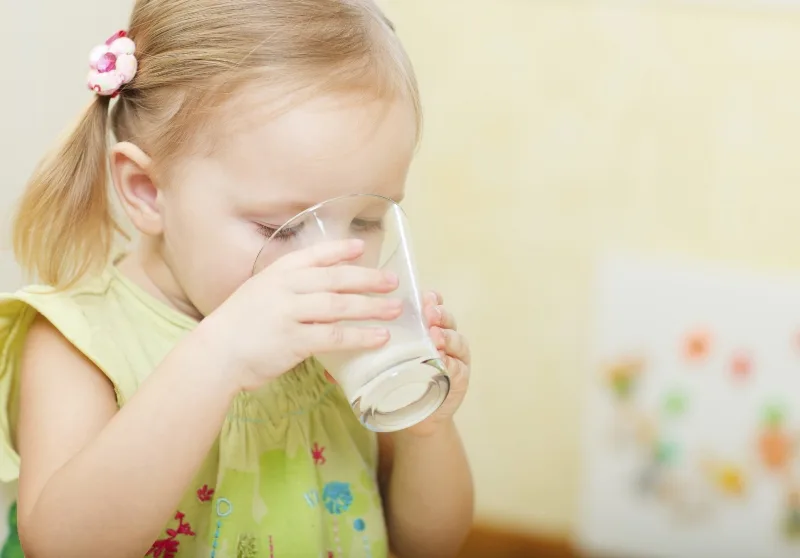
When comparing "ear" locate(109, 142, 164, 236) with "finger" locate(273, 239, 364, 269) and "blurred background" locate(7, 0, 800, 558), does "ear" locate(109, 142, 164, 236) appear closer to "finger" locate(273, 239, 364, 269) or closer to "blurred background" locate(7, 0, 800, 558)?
"finger" locate(273, 239, 364, 269)

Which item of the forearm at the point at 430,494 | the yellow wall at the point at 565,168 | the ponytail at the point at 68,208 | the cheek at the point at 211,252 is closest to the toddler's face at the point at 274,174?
the cheek at the point at 211,252

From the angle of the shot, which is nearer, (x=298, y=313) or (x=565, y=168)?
(x=298, y=313)

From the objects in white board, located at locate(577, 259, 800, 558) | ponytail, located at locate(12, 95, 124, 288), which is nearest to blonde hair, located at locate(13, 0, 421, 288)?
ponytail, located at locate(12, 95, 124, 288)

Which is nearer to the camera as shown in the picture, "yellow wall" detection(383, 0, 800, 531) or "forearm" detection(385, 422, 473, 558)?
"forearm" detection(385, 422, 473, 558)

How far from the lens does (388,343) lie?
0.62 meters

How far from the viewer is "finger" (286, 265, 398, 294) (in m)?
0.62

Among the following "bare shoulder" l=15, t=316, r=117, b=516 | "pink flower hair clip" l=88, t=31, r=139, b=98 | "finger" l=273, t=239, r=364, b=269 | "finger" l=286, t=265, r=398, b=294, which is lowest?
"bare shoulder" l=15, t=316, r=117, b=516

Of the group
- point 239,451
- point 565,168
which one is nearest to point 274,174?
point 239,451

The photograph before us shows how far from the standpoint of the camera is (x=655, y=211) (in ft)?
4.84

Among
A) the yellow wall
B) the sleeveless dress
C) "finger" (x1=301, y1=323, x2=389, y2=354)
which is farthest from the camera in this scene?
the yellow wall

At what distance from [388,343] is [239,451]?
24 cm

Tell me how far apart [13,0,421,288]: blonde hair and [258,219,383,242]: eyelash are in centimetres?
9

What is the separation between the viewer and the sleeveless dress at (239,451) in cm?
74

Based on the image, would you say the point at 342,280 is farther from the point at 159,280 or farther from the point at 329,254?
the point at 159,280
